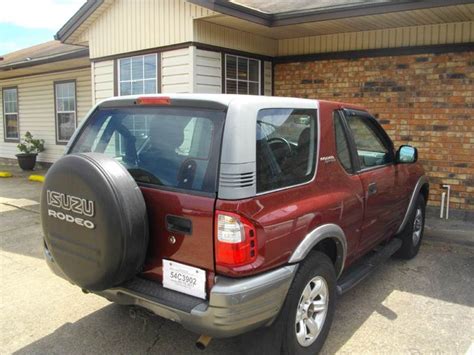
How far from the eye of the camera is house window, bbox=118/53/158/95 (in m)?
7.75

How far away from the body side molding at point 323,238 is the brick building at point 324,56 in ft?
13.0

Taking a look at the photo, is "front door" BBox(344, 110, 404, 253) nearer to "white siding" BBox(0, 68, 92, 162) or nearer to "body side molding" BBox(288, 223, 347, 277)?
"body side molding" BBox(288, 223, 347, 277)

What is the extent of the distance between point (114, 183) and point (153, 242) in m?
0.45

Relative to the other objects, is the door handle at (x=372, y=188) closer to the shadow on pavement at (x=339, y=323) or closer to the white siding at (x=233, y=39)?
the shadow on pavement at (x=339, y=323)

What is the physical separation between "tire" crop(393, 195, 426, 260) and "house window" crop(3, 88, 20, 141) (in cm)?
1304

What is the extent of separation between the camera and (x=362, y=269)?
12.8ft

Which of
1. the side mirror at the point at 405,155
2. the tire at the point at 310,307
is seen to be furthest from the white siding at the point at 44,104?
the tire at the point at 310,307

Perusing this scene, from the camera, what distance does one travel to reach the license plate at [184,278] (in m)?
2.59

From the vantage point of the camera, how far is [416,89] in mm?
7125

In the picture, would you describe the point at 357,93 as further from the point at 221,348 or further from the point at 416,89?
the point at 221,348

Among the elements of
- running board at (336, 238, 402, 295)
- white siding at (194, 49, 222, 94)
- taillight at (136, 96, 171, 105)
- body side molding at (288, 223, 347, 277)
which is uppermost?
white siding at (194, 49, 222, 94)

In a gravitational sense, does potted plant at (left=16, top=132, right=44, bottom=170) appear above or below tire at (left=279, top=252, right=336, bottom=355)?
above

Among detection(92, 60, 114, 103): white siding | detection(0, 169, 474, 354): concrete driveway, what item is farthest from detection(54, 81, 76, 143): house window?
detection(0, 169, 474, 354): concrete driveway

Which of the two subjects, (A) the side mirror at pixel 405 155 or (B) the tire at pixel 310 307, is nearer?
(B) the tire at pixel 310 307
